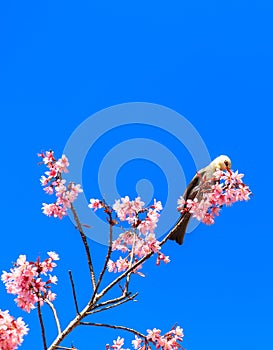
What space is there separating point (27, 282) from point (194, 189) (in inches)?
70.1

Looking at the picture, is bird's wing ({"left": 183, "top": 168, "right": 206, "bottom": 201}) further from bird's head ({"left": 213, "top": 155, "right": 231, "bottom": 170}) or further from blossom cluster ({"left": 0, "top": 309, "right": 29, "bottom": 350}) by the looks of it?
blossom cluster ({"left": 0, "top": 309, "right": 29, "bottom": 350})

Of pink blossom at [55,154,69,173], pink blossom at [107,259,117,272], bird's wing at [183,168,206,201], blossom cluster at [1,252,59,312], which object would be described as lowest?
blossom cluster at [1,252,59,312]

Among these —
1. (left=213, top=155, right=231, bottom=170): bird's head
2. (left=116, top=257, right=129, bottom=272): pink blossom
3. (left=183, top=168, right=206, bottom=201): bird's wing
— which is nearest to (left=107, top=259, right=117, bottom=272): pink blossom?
(left=116, top=257, right=129, bottom=272): pink blossom

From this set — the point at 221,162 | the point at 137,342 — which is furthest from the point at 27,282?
the point at 221,162

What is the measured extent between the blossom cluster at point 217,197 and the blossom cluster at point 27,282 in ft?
4.50

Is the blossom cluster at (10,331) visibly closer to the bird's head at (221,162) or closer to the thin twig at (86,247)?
the thin twig at (86,247)

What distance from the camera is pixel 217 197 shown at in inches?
180

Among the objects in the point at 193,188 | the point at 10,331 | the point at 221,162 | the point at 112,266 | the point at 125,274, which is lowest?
the point at 10,331

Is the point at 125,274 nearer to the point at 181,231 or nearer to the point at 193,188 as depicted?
the point at 181,231

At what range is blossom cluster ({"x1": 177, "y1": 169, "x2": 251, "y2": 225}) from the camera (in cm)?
452

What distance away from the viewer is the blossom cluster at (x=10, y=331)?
3.94 meters

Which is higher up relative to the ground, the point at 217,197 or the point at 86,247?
the point at 217,197

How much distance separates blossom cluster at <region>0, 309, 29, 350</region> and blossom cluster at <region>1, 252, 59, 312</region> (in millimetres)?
201

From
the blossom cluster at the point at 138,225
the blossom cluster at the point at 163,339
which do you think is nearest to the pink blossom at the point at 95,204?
the blossom cluster at the point at 138,225
